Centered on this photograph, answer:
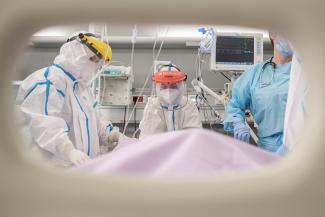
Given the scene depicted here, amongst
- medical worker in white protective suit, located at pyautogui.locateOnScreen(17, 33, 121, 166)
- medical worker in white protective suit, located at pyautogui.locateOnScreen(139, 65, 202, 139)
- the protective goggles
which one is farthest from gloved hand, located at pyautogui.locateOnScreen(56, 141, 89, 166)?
medical worker in white protective suit, located at pyautogui.locateOnScreen(139, 65, 202, 139)

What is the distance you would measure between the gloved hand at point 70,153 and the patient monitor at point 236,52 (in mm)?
1571

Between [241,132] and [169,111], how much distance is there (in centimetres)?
66

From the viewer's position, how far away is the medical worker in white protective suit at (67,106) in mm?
1495

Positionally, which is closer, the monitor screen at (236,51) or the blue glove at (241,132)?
the blue glove at (241,132)

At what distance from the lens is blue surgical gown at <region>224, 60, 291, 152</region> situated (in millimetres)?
1598

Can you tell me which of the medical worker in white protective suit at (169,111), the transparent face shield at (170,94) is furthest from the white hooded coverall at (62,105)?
the transparent face shield at (170,94)

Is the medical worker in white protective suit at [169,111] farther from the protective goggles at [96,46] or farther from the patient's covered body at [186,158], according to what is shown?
the patient's covered body at [186,158]

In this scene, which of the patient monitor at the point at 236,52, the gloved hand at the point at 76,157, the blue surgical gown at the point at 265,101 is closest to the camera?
the gloved hand at the point at 76,157

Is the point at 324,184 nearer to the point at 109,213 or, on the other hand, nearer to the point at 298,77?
the point at 109,213

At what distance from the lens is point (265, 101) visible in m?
1.65

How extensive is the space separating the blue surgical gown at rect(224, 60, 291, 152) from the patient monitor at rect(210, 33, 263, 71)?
2.73 feet

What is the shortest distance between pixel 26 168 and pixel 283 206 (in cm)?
30

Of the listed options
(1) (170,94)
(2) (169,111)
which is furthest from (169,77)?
(2) (169,111)

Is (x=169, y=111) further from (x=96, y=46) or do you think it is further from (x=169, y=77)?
(x=96, y=46)
